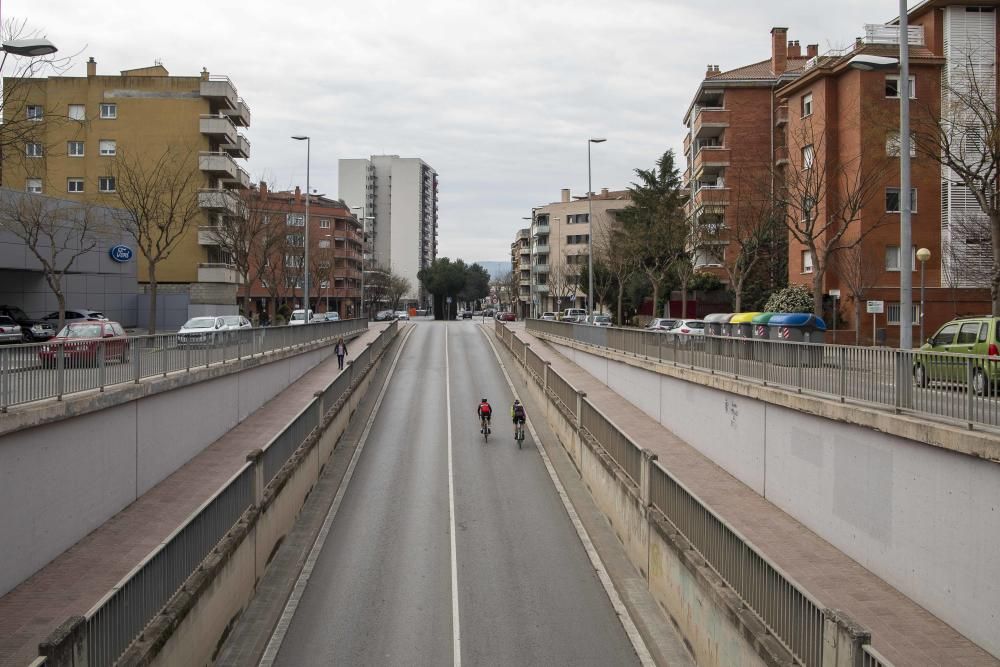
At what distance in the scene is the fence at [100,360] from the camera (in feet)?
40.8

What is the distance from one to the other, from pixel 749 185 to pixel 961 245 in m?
15.0

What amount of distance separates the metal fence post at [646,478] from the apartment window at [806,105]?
34.5 metres

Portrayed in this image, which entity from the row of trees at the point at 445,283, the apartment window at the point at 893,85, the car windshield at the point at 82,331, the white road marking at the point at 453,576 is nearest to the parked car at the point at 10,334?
the car windshield at the point at 82,331

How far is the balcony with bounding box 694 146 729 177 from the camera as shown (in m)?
59.6

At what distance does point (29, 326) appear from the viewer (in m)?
38.4

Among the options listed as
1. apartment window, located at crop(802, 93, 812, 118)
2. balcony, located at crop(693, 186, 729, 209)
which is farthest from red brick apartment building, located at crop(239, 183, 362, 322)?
apartment window, located at crop(802, 93, 812, 118)

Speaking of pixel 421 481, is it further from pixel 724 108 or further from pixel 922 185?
pixel 724 108

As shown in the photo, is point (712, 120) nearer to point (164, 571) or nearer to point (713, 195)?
point (713, 195)

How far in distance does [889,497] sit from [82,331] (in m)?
20.3

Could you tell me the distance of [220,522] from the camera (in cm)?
1253

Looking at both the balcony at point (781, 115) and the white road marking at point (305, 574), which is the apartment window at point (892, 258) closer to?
the balcony at point (781, 115)

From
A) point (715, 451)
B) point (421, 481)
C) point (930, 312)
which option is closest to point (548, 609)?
point (715, 451)

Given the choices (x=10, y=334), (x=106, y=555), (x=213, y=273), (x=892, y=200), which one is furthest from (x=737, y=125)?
(x=106, y=555)

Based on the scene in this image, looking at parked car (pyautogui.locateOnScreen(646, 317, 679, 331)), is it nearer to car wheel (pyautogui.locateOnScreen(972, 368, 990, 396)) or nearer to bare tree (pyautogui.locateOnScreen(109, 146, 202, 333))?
bare tree (pyautogui.locateOnScreen(109, 146, 202, 333))
